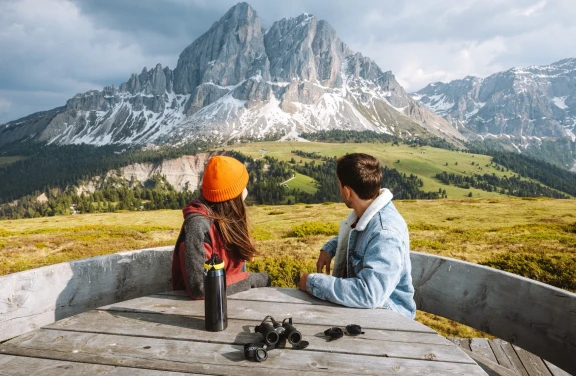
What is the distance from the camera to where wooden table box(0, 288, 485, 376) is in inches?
107

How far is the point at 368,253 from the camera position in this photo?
13.0 ft

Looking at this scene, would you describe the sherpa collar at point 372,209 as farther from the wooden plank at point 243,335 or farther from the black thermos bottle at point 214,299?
the black thermos bottle at point 214,299

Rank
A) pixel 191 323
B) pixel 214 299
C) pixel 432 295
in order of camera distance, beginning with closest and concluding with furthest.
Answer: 1. pixel 214 299
2. pixel 191 323
3. pixel 432 295

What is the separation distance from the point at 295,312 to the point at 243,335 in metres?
0.67

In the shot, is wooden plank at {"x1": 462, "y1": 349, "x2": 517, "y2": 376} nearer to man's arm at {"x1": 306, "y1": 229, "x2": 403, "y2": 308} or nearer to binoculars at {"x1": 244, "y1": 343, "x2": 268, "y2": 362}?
man's arm at {"x1": 306, "y1": 229, "x2": 403, "y2": 308}

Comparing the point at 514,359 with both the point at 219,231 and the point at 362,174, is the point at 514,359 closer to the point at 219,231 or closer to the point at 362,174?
the point at 362,174

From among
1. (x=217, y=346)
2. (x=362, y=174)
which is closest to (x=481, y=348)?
(x=362, y=174)

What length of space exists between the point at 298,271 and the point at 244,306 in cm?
423

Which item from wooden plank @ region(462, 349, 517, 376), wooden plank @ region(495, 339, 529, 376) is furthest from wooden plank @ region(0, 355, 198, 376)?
wooden plank @ region(495, 339, 529, 376)

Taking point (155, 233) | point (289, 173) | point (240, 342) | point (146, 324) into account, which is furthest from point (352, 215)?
point (289, 173)

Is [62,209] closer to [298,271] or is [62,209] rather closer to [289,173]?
[289,173]

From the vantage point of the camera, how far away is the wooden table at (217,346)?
2.73 m

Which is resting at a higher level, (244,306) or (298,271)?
(244,306)

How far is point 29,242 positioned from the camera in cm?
2348
